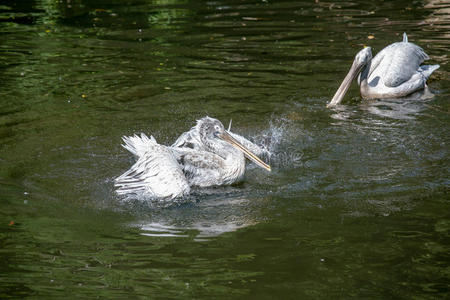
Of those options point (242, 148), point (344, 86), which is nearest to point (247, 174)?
point (242, 148)

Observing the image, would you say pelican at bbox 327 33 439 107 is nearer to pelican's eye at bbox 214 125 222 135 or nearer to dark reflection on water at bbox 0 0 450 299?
dark reflection on water at bbox 0 0 450 299

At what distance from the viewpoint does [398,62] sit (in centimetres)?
814

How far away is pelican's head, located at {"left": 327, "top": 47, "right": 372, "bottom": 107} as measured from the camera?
7.54m

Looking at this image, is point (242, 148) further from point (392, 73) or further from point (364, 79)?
point (392, 73)

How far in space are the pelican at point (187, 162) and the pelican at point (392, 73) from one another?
7.99 feet

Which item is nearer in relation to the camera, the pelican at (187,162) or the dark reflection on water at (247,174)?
the dark reflection on water at (247,174)

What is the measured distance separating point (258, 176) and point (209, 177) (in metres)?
0.50

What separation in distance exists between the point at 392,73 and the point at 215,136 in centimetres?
315

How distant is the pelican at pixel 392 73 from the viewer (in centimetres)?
791

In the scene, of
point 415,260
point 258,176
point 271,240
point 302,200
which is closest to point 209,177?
point 258,176

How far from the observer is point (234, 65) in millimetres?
8898

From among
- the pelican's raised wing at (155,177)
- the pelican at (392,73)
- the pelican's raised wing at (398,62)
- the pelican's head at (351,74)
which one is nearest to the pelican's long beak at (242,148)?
the pelican's raised wing at (155,177)

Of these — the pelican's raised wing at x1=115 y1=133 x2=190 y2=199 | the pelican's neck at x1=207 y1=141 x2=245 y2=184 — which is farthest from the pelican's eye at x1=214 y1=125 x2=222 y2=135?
the pelican's raised wing at x1=115 y1=133 x2=190 y2=199

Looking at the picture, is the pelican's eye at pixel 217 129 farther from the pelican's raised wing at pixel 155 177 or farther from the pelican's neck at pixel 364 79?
the pelican's neck at pixel 364 79
